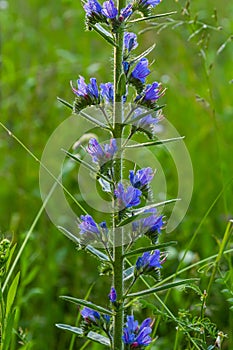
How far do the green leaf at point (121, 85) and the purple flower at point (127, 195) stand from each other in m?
0.25

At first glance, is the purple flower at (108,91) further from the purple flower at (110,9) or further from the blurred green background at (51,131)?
the blurred green background at (51,131)

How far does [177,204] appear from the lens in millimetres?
3223

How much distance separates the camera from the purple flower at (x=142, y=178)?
73.7 inches

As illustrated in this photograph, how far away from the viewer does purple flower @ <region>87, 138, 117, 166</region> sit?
71.5 inches

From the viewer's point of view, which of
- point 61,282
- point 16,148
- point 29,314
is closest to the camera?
point 29,314

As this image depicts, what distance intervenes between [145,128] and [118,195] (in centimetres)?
23

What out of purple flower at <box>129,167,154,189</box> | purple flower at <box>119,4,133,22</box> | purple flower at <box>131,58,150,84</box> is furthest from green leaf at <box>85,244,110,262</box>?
purple flower at <box>119,4,133,22</box>

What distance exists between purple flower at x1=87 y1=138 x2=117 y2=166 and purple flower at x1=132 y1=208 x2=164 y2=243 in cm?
19

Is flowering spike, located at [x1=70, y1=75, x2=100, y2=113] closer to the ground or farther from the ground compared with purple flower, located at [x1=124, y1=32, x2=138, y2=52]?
closer to the ground

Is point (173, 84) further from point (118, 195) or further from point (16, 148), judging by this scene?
point (118, 195)

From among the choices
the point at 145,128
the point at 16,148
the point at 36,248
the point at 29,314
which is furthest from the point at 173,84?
the point at 145,128

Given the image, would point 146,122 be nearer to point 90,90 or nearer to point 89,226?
point 90,90

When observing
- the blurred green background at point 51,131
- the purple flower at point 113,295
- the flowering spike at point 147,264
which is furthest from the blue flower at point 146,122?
the blurred green background at point 51,131

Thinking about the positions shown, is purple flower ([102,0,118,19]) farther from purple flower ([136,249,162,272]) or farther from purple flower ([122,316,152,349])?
purple flower ([122,316,152,349])
